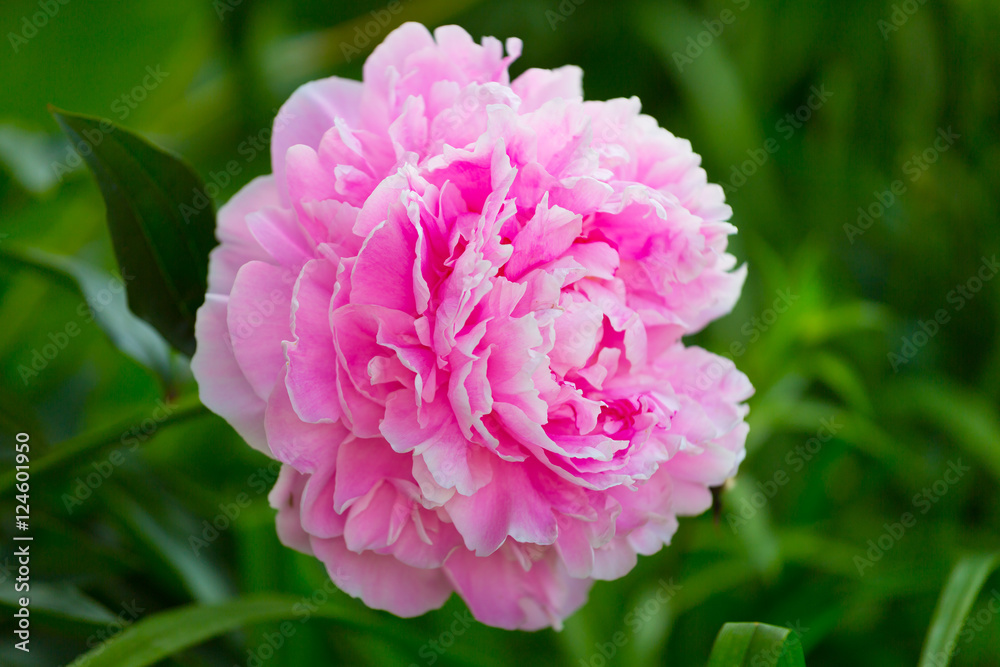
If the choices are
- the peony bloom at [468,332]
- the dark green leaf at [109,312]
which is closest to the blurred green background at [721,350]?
the dark green leaf at [109,312]

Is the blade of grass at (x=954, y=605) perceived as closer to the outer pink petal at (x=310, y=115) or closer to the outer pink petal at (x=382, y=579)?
the outer pink petal at (x=382, y=579)

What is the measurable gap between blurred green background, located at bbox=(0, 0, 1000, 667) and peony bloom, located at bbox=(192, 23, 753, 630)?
117 millimetres

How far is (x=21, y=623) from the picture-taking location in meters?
0.55

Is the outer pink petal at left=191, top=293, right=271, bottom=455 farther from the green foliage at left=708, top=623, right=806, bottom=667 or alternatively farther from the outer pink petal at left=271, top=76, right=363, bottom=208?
the green foliage at left=708, top=623, right=806, bottom=667

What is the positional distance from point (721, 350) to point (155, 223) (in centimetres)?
67

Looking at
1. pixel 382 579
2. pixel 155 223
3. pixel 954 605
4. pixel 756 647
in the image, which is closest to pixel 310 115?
pixel 155 223

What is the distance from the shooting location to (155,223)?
0.53 metres

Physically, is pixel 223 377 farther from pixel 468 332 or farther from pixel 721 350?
pixel 721 350

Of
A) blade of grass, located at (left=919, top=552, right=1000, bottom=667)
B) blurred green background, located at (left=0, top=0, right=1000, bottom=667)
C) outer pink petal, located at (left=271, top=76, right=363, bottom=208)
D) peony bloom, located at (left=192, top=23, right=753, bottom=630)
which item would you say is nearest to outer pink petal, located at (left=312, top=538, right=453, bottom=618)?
peony bloom, located at (left=192, top=23, right=753, bottom=630)

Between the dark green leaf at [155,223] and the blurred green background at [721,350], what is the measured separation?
0.05 m

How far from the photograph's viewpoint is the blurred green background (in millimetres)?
669

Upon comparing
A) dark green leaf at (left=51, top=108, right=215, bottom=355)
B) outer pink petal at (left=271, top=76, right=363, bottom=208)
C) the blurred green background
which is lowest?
the blurred green background

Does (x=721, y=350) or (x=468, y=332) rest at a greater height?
(x=468, y=332)

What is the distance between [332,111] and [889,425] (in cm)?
84
